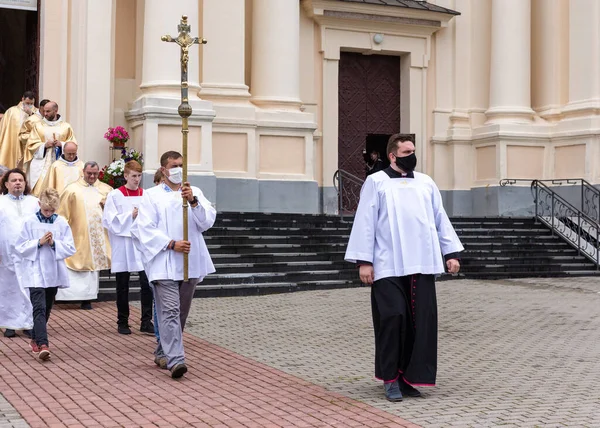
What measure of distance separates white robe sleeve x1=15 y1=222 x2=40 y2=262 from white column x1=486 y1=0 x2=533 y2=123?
1536 centimetres

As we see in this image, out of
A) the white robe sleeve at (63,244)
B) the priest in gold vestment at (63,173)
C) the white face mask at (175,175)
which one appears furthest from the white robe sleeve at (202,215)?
the priest in gold vestment at (63,173)

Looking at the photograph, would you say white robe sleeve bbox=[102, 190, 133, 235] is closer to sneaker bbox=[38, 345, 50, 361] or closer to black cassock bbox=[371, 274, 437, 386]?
sneaker bbox=[38, 345, 50, 361]

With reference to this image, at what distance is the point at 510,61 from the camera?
2298 cm

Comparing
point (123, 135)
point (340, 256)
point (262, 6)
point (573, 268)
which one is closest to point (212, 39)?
point (262, 6)

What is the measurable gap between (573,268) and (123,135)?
28.1 feet

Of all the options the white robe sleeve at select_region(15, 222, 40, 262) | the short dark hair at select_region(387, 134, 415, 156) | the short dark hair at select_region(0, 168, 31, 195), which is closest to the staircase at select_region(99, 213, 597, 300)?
the short dark hair at select_region(0, 168, 31, 195)

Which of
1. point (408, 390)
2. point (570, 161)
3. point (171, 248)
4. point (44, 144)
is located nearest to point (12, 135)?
point (44, 144)

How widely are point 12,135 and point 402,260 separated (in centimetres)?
1046

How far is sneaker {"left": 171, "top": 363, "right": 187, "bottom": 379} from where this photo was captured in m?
8.16

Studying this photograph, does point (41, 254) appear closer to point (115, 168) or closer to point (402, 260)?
point (402, 260)

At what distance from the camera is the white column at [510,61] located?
2297 centimetres

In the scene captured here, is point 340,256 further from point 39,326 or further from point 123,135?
point 39,326

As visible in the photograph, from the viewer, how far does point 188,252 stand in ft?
27.8

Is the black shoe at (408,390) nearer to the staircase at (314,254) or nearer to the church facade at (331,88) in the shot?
the staircase at (314,254)
